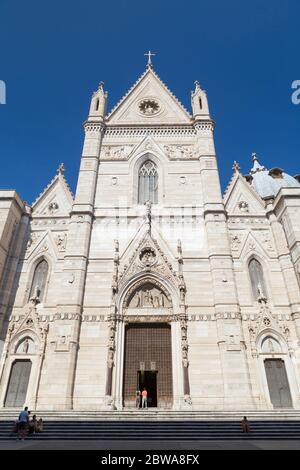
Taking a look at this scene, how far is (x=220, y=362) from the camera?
14.8 meters

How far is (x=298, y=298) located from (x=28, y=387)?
539 inches

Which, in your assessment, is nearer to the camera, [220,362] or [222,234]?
[220,362]

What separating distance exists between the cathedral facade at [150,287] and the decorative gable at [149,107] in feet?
8.04

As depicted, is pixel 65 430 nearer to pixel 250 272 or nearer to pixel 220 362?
pixel 220 362

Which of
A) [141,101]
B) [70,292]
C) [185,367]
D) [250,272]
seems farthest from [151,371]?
[141,101]

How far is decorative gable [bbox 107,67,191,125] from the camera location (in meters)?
24.1

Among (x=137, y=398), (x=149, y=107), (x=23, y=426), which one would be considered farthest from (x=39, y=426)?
(x=149, y=107)

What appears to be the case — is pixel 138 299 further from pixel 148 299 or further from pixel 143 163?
pixel 143 163

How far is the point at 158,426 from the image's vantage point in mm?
10258

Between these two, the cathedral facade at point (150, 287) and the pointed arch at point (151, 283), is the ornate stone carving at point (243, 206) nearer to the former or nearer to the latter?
the cathedral facade at point (150, 287)

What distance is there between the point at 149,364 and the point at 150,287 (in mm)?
3944

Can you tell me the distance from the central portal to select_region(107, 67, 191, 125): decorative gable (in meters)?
15.2

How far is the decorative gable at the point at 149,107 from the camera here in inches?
949

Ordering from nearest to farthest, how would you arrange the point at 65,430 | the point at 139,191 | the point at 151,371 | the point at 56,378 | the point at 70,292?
the point at 65,430 → the point at 56,378 → the point at 151,371 → the point at 70,292 → the point at 139,191
